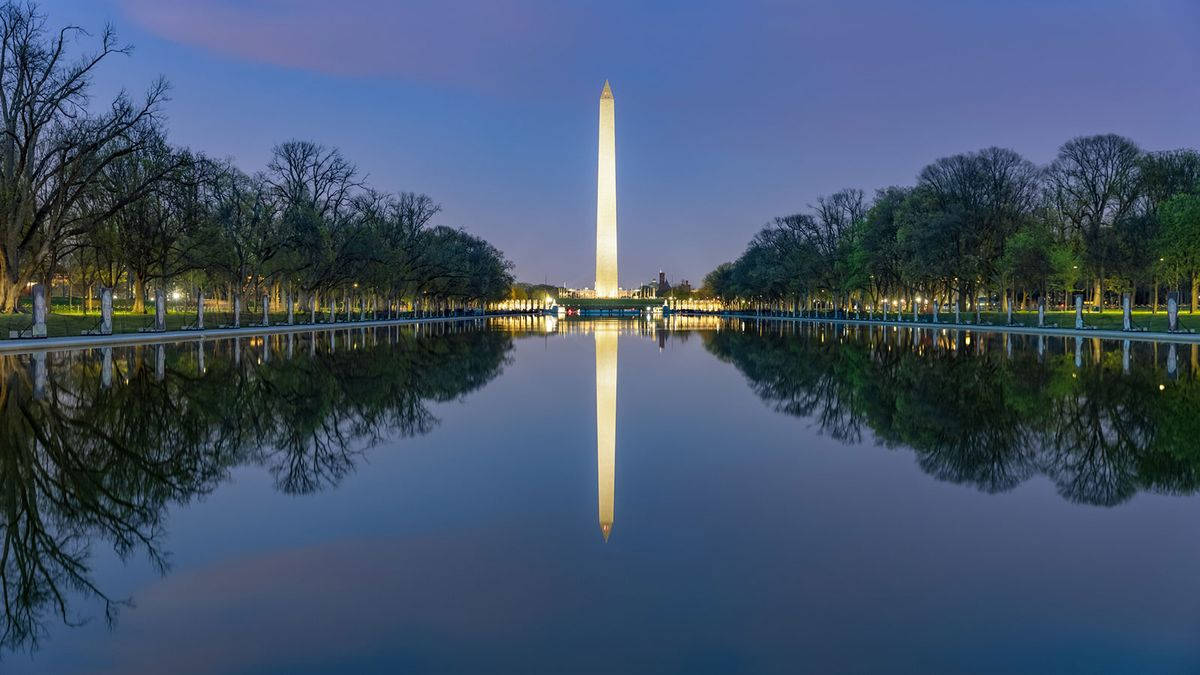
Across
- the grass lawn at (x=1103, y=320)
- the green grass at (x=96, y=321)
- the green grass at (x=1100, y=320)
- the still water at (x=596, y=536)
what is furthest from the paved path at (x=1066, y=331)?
the green grass at (x=96, y=321)

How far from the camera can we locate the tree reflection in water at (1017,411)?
11.0 m

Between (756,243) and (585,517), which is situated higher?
(756,243)

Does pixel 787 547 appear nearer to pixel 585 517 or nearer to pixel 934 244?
pixel 585 517

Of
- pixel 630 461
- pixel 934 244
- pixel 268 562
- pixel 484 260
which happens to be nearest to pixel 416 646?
pixel 268 562

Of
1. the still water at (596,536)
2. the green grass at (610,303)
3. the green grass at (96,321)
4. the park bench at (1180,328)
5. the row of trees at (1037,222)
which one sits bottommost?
the still water at (596,536)

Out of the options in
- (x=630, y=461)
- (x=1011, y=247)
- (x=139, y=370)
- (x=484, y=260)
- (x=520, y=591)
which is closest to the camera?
(x=520, y=591)

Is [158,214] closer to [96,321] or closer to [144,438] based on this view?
[96,321]

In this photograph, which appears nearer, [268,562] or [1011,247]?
[268,562]

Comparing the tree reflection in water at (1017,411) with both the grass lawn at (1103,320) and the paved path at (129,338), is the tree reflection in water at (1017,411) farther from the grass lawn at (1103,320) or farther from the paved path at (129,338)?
the paved path at (129,338)

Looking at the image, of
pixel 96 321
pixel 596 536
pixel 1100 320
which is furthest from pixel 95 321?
pixel 1100 320

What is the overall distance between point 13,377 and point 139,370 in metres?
3.07

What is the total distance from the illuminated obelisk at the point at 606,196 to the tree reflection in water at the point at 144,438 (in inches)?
4044

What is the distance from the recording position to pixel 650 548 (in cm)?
759

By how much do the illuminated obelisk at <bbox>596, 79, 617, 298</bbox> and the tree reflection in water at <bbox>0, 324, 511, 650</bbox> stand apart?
4044 inches
